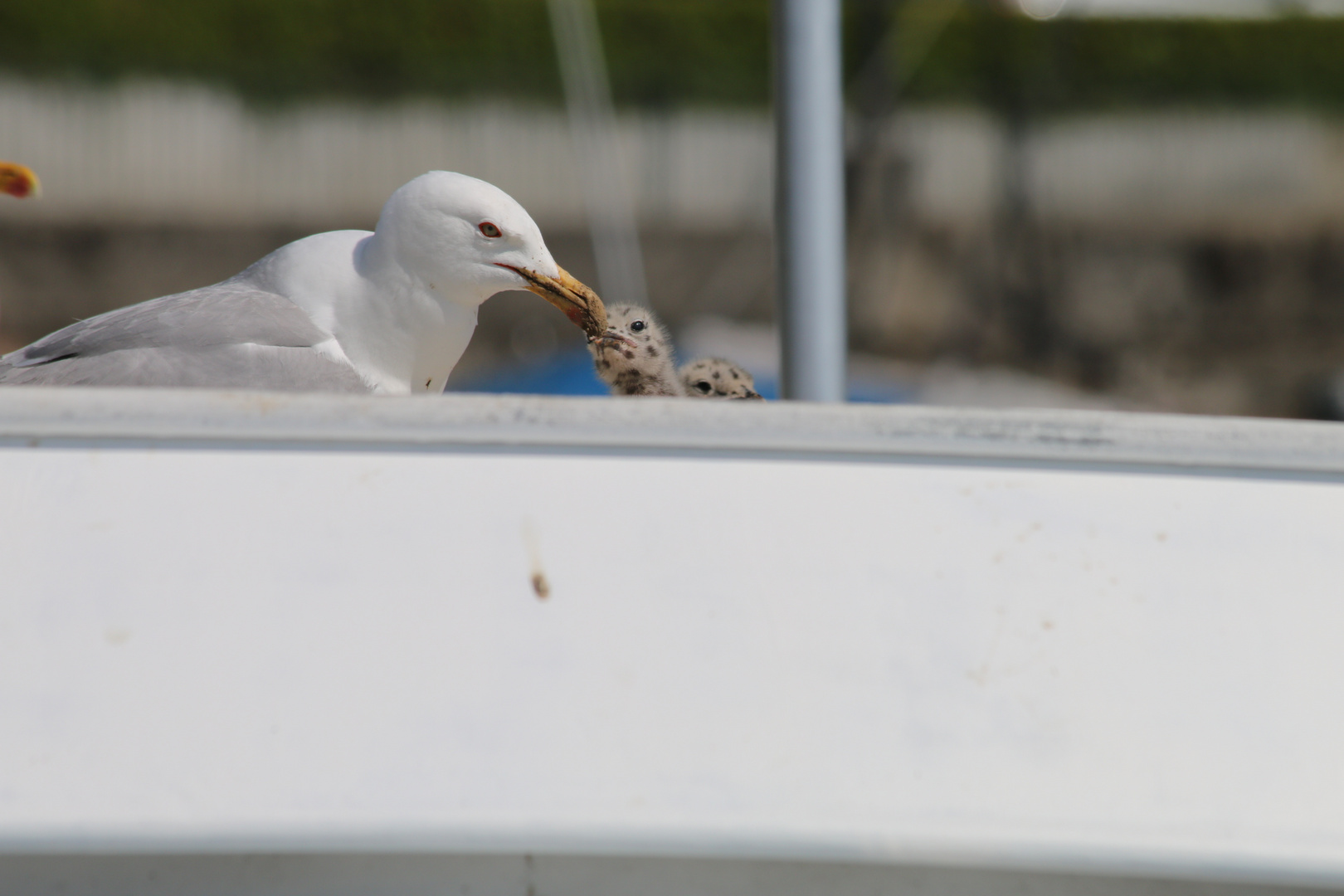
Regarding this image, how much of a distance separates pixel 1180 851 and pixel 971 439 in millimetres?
314

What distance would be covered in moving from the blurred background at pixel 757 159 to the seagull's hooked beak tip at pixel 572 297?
621 centimetres

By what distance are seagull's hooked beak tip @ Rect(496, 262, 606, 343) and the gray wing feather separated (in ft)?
0.96

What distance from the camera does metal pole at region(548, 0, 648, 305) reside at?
808 centimetres

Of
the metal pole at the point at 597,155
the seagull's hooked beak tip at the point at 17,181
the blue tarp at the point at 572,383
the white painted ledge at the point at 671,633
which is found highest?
the metal pole at the point at 597,155

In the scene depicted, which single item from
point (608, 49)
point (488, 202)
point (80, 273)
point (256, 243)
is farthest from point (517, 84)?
point (488, 202)

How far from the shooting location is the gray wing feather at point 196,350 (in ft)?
5.09

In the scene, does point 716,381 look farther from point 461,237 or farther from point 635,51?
point 635,51

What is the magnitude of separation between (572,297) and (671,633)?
3.53ft

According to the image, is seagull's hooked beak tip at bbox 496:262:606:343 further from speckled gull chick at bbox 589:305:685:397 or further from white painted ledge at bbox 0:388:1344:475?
white painted ledge at bbox 0:388:1344:475

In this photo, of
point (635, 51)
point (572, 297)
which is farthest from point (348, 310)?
point (635, 51)

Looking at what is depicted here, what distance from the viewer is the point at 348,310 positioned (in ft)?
5.72

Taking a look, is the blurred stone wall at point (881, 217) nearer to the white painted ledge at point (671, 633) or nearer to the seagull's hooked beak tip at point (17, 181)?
the seagull's hooked beak tip at point (17, 181)

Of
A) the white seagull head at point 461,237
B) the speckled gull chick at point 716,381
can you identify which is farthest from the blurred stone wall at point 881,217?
the white seagull head at point 461,237

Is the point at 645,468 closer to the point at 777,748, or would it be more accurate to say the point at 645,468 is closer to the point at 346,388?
the point at 777,748
